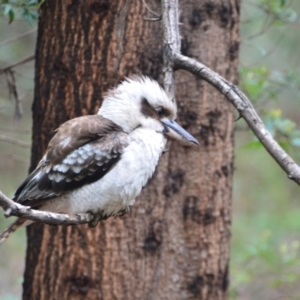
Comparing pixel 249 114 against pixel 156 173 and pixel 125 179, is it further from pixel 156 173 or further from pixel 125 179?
pixel 156 173

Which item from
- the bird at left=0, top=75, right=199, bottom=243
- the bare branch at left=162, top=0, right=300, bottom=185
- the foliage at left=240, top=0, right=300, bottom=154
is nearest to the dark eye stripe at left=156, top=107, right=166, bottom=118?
the bird at left=0, top=75, right=199, bottom=243

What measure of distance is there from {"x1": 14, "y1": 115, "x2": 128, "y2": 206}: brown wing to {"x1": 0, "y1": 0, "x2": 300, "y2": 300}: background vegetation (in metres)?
0.95

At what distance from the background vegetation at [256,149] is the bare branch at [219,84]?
109 cm

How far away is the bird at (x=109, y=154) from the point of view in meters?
3.29

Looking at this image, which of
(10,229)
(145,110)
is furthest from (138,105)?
(10,229)

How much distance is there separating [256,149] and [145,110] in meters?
4.72

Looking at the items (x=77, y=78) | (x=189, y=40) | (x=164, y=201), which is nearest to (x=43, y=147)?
(x=77, y=78)

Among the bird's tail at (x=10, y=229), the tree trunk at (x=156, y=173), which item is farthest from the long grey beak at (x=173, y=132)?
the tree trunk at (x=156, y=173)

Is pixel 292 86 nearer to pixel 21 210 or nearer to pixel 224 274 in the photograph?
pixel 224 274

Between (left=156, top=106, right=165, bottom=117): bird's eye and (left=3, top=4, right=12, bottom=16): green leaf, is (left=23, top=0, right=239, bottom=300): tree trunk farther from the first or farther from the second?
(left=156, top=106, right=165, bottom=117): bird's eye

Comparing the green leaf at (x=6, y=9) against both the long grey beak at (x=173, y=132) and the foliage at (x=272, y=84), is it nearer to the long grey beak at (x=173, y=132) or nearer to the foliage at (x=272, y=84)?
the long grey beak at (x=173, y=132)

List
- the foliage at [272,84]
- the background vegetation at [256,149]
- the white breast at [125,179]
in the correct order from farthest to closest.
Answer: the background vegetation at [256,149] → the foliage at [272,84] → the white breast at [125,179]

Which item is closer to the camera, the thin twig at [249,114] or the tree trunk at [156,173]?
the thin twig at [249,114]

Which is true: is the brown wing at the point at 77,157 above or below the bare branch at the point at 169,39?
below
